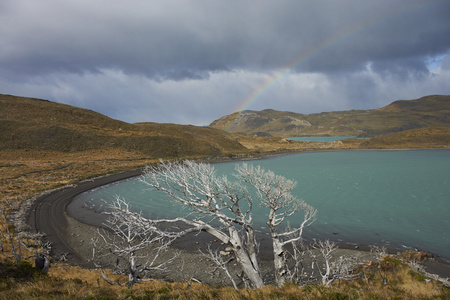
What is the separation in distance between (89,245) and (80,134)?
79.4 m


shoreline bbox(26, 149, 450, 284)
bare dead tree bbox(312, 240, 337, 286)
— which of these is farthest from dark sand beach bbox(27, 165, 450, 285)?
bare dead tree bbox(312, 240, 337, 286)

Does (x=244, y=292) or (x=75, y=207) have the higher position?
(x=244, y=292)

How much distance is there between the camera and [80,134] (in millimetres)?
86812

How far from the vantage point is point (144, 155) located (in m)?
83.9

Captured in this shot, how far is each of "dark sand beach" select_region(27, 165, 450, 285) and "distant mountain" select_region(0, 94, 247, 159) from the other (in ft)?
181

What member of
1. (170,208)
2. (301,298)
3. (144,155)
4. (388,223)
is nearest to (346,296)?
(301,298)

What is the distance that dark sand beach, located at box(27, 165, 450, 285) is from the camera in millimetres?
16266

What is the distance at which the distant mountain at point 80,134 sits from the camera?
78125mm

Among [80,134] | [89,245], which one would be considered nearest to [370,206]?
[89,245]

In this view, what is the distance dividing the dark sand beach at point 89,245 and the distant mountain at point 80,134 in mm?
55189

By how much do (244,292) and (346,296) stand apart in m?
3.28

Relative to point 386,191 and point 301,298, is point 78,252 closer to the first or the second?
point 301,298

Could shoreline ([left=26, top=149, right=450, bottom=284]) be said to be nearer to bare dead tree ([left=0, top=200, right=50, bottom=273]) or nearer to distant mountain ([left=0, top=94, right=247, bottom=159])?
bare dead tree ([left=0, top=200, right=50, bottom=273])

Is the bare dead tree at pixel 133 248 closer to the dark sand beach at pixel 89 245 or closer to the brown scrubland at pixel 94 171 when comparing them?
the brown scrubland at pixel 94 171
